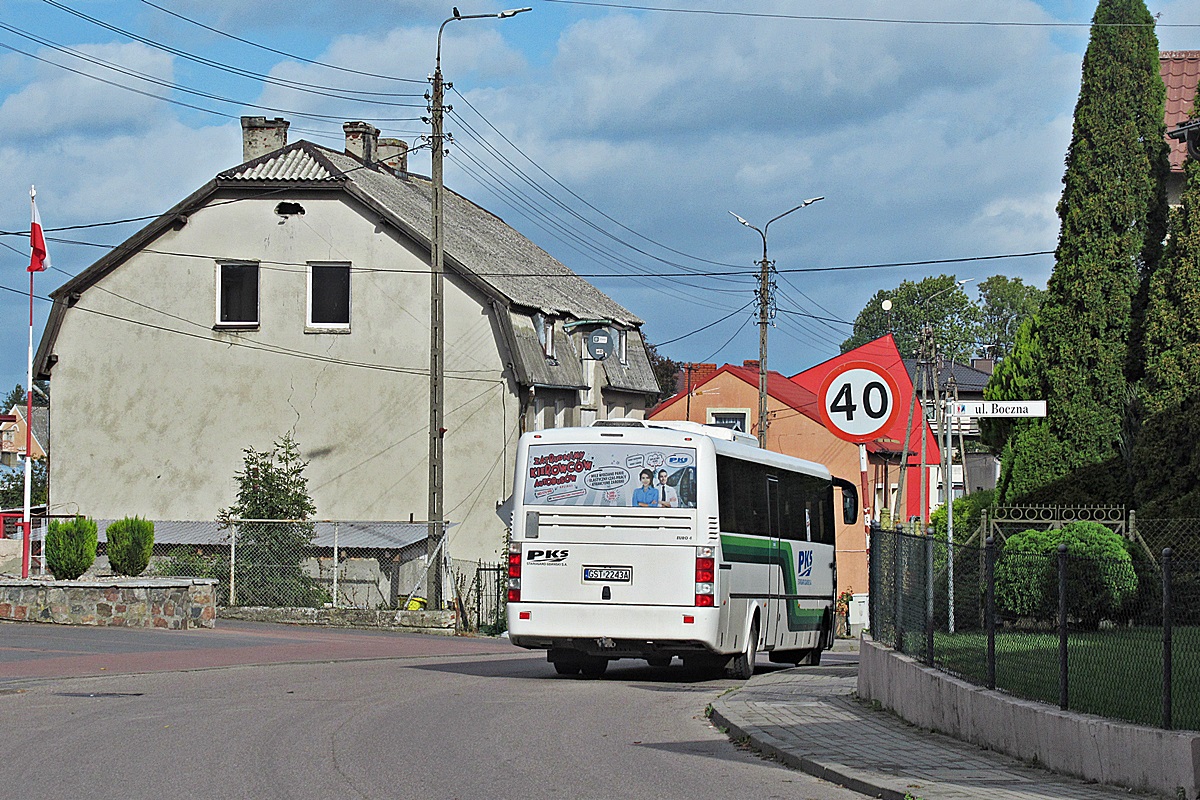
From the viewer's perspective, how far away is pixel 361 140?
47594 millimetres

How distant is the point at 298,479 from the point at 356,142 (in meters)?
14.2

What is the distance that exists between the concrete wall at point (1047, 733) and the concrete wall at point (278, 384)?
85.6 feet

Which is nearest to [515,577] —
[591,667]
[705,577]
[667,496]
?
[667,496]

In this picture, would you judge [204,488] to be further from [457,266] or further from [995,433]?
[995,433]

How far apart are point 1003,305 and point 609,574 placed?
A: 355 ft

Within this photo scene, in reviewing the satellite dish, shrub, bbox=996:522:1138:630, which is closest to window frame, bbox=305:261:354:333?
the satellite dish

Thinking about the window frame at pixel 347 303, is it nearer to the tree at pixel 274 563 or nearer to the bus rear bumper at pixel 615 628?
the tree at pixel 274 563

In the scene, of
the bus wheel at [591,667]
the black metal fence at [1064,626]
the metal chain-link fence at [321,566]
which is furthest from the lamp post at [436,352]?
the black metal fence at [1064,626]

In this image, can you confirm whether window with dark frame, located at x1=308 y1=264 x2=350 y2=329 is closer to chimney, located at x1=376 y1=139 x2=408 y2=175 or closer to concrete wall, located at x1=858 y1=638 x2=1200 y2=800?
chimney, located at x1=376 y1=139 x2=408 y2=175

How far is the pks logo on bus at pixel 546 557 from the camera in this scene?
1788cm

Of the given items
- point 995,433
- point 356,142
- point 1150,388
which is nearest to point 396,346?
point 356,142

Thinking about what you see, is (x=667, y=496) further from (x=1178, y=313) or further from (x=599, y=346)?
(x=599, y=346)

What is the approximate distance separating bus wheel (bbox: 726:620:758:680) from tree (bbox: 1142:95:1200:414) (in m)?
7.12

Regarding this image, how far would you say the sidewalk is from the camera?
8.68 metres
